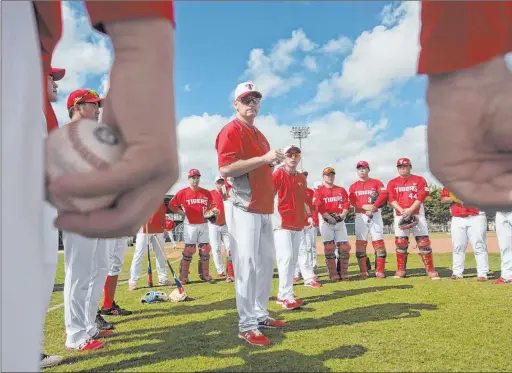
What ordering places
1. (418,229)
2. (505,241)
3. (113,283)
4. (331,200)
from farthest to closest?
1. (331,200)
2. (418,229)
3. (505,241)
4. (113,283)

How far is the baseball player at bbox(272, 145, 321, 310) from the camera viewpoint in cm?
642

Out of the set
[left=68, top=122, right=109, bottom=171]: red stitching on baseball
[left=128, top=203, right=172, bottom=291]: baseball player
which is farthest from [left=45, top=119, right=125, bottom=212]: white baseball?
[left=128, top=203, right=172, bottom=291]: baseball player

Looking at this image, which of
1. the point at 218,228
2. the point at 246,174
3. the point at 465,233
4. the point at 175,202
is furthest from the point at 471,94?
the point at 218,228

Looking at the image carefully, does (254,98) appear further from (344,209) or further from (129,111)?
(344,209)

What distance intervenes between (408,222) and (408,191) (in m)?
0.73

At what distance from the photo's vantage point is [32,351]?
0.85m

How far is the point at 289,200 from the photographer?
23.0 feet

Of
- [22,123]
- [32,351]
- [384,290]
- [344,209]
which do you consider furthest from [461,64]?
[344,209]

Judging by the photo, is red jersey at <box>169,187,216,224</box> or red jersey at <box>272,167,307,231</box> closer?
red jersey at <box>272,167,307,231</box>

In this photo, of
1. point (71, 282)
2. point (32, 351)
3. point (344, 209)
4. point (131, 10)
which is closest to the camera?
point (131, 10)

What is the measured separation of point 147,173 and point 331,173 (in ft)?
32.1

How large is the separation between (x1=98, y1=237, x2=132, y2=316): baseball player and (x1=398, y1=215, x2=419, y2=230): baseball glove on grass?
6.10m

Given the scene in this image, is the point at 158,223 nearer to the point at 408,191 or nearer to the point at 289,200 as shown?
the point at 289,200

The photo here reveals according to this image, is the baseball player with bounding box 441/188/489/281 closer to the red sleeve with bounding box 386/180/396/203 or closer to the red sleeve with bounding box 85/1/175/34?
the red sleeve with bounding box 386/180/396/203
